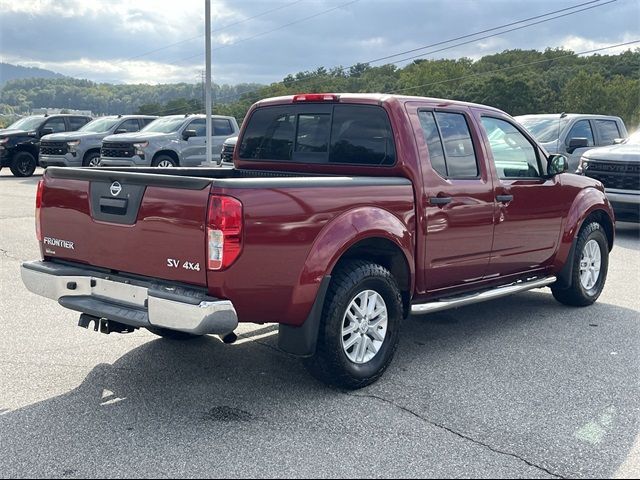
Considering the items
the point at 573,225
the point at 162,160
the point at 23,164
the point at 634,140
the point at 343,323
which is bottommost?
the point at 23,164

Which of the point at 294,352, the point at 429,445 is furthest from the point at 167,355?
the point at 429,445

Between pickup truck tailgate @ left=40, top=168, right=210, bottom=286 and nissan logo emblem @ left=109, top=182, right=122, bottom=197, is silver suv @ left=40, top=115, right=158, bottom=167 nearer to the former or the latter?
pickup truck tailgate @ left=40, top=168, right=210, bottom=286

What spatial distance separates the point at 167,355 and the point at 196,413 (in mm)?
1113

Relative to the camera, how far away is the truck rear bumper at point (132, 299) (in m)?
3.66

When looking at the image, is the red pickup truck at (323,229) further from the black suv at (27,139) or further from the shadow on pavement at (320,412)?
the black suv at (27,139)

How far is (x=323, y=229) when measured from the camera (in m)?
4.11

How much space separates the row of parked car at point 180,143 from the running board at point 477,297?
18.9 feet

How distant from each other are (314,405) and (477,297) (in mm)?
1815

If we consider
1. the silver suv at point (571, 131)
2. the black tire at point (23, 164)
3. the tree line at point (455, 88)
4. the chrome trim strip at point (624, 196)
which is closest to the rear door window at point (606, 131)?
the silver suv at point (571, 131)

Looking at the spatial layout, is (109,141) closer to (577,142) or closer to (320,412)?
(577,142)

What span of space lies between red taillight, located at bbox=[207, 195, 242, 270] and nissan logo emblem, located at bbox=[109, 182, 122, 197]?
2.51 feet

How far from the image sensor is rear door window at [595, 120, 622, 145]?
563 inches

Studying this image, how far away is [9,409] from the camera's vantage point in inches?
157

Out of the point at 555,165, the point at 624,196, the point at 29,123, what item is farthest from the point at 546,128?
the point at 29,123
